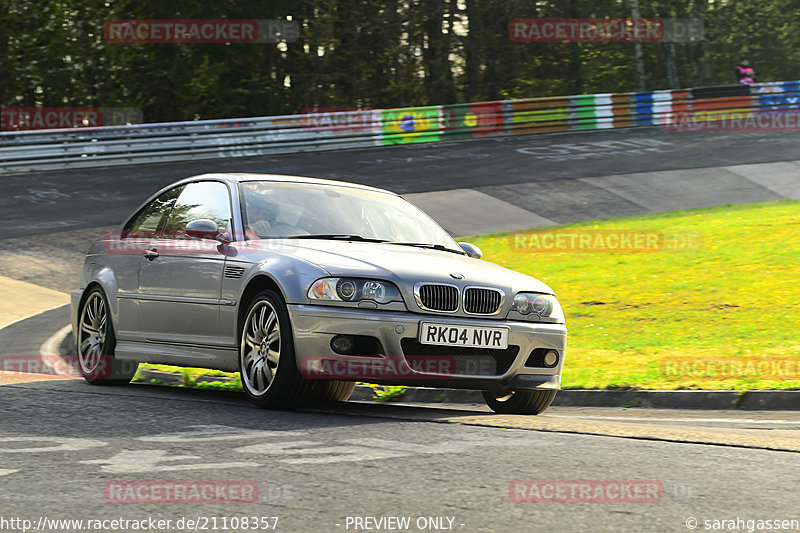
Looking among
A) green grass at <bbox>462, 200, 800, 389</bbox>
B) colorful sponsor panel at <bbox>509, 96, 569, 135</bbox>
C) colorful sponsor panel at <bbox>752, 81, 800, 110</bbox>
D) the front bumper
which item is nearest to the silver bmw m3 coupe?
the front bumper

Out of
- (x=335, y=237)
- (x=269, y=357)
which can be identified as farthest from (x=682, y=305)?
(x=269, y=357)

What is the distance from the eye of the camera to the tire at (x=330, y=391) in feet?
22.4

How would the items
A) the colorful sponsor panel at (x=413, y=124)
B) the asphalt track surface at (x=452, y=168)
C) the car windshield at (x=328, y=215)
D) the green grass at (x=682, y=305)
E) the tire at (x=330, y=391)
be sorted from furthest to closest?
1. the colorful sponsor panel at (x=413, y=124)
2. the asphalt track surface at (x=452, y=168)
3. the green grass at (x=682, y=305)
4. the car windshield at (x=328, y=215)
5. the tire at (x=330, y=391)

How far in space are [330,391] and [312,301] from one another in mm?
773

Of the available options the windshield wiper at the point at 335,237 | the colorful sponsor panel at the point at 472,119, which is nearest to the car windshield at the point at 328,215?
the windshield wiper at the point at 335,237

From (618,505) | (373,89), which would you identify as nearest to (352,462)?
(618,505)

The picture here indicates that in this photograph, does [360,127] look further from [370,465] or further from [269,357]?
[370,465]

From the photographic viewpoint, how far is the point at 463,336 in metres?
6.78

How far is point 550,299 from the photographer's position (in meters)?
7.36

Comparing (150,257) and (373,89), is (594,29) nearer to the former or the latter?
(373,89)

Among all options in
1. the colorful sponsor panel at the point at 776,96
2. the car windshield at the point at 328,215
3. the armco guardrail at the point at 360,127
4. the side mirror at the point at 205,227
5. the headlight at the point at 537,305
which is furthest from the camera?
the colorful sponsor panel at the point at 776,96

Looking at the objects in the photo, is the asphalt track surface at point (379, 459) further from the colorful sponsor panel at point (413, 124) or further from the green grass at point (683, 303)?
the colorful sponsor panel at point (413, 124)

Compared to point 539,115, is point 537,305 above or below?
below

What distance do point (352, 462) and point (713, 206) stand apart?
18.0m
